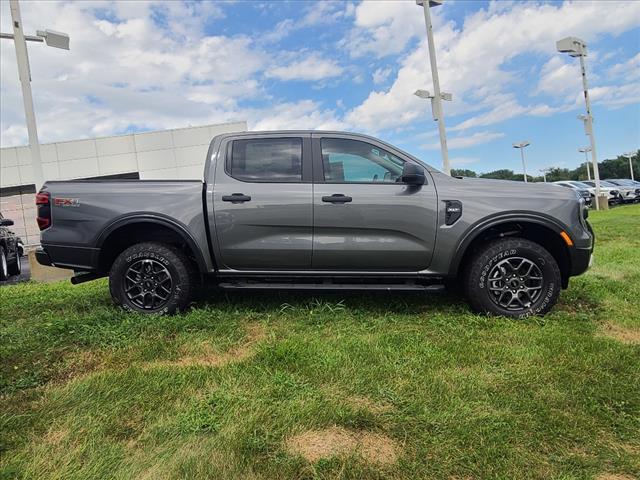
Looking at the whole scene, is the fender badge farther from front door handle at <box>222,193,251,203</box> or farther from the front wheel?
the front wheel

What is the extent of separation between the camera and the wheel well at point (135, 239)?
4566 mm

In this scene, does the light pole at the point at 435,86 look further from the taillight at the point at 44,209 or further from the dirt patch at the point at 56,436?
the dirt patch at the point at 56,436

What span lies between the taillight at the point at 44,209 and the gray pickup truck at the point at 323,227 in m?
0.01

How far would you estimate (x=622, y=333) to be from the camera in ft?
12.8

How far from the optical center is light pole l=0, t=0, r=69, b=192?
27.2 feet

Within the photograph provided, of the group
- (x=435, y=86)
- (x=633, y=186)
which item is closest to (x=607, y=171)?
(x=633, y=186)

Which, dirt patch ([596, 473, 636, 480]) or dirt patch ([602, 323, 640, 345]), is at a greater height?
dirt patch ([602, 323, 640, 345])

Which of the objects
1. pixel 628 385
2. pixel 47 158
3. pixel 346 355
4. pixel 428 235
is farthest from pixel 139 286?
pixel 47 158

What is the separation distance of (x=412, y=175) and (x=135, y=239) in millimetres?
2800

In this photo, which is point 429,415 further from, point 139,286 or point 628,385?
point 139,286

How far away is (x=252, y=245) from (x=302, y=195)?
663mm

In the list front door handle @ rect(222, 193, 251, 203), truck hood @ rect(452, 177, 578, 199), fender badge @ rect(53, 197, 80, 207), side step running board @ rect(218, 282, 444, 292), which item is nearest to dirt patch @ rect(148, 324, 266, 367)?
side step running board @ rect(218, 282, 444, 292)

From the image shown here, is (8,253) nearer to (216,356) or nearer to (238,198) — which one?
(238,198)

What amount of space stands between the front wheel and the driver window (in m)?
1.15
